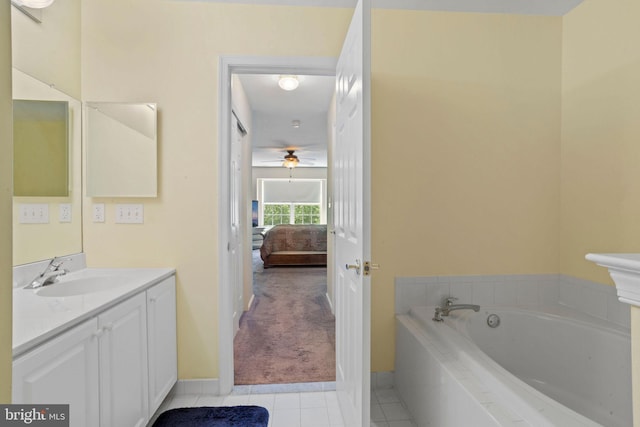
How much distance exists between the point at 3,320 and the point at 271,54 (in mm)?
1923

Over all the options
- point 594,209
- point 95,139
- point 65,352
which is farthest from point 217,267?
point 594,209

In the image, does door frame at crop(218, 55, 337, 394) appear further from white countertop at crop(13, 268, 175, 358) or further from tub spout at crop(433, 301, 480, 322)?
tub spout at crop(433, 301, 480, 322)

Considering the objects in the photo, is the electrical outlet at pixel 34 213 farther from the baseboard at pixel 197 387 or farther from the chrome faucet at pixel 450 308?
the chrome faucet at pixel 450 308

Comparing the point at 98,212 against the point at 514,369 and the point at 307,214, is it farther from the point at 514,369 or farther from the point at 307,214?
the point at 307,214

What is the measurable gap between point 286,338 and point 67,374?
6.49 ft

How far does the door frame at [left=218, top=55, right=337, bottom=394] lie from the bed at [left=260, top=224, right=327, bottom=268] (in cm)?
420

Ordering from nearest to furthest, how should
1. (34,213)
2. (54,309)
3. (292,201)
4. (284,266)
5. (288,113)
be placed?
1. (54,309)
2. (34,213)
3. (288,113)
4. (284,266)
5. (292,201)

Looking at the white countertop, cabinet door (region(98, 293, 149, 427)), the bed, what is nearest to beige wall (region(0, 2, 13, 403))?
the white countertop

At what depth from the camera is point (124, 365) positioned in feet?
4.45

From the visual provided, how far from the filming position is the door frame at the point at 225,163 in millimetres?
1948

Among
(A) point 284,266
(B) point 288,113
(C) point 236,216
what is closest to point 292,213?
(A) point 284,266

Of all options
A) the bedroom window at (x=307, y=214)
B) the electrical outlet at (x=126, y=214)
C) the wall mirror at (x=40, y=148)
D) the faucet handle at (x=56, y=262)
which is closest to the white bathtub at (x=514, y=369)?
the electrical outlet at (x=126, y=214)

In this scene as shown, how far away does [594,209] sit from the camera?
6.01 ft

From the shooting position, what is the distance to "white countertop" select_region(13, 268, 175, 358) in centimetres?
91
